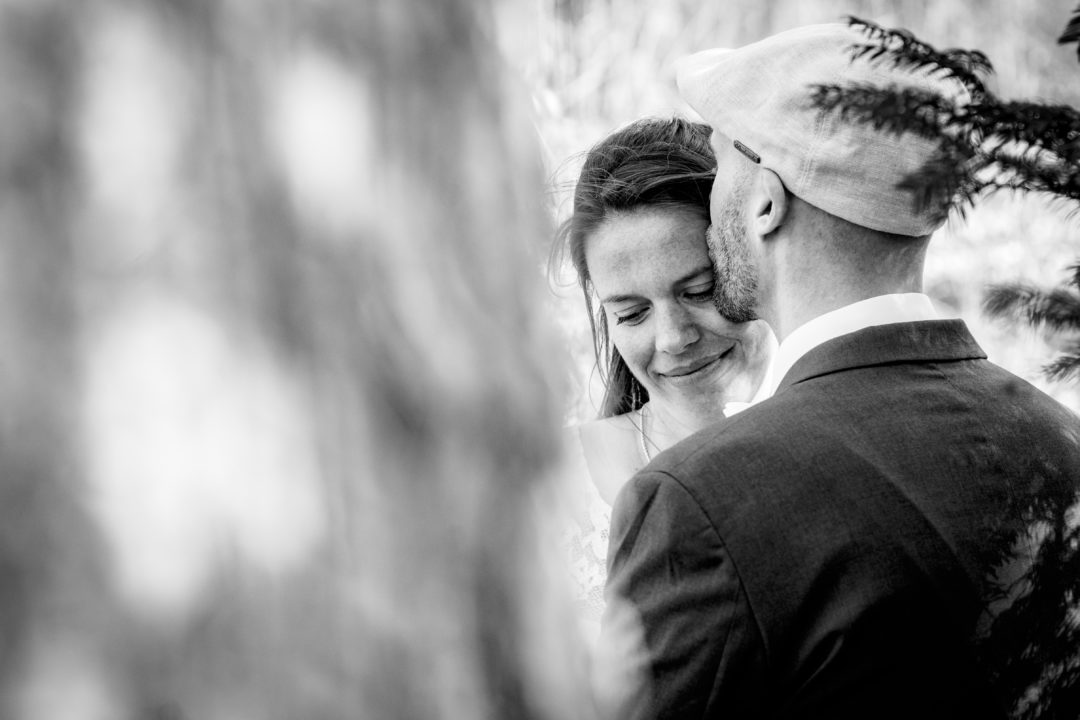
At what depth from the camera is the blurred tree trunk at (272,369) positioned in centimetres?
38

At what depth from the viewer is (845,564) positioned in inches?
52.9

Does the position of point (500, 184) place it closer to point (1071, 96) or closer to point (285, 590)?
point (285, 590)

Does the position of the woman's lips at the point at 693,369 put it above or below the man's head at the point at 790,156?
below

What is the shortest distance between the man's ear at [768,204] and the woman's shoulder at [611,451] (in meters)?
1.13

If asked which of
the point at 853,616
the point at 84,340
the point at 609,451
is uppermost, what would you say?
the point at 84,340

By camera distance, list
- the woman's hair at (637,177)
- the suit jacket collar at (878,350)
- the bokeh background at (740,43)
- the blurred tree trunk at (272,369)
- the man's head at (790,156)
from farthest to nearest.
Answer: the bokeh background at (740,43) → the woman's hair at (637,177) → the man's head at (790,156) → the suit jacket collar at (878,350) → the blurred tree trunk at (272,369)

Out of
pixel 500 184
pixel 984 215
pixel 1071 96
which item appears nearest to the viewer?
pixel 500 184

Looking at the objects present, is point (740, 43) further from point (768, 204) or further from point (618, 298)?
point (768, 204)

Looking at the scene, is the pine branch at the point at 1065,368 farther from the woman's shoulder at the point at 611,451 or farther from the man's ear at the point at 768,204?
the woman's shoulder at the point at 611,451

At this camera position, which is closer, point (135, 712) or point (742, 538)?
point (135, 712)

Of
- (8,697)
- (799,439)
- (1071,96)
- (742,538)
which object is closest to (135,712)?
(8,697)

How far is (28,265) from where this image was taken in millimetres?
381

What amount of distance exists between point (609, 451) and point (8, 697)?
8.50 ft

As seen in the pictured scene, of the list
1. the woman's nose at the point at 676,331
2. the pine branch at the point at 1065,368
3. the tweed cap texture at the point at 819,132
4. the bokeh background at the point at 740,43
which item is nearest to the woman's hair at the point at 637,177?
the woman's nose at the point at 676,331
